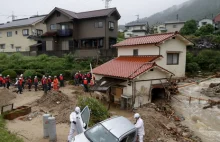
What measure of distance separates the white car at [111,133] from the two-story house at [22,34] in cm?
3402

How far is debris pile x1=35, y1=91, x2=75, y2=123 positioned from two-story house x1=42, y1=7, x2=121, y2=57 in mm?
15138

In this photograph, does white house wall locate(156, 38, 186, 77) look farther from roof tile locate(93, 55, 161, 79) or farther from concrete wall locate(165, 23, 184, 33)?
concrete wall locate(165, 23, 184, 33)

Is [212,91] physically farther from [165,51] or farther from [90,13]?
[90,13]

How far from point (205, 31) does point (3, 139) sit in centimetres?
4314

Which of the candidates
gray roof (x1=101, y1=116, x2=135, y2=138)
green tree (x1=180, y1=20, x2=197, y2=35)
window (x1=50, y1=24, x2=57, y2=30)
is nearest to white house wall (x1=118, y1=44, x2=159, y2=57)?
gray roof (x1=101, y1=116, x2=135, y2=138)

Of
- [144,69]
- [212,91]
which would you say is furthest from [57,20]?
[212,91]

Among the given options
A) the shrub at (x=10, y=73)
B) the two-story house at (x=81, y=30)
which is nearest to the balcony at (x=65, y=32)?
the two-story house at (x=81, y=30)

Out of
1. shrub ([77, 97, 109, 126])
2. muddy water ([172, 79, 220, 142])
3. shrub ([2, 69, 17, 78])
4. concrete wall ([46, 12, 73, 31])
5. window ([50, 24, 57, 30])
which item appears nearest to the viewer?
shrub ([77, 97, 109, 126])

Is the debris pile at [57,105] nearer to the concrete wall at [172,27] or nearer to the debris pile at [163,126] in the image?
the debris pile at [163,126]

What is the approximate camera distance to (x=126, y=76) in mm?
14648

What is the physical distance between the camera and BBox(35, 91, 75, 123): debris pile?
492 inches

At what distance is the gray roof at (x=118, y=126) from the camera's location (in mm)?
7229

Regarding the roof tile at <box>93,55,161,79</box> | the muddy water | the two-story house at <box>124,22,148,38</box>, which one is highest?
the two-story house at <box>124,22,148,38</box>

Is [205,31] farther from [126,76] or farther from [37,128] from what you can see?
[37,128]
